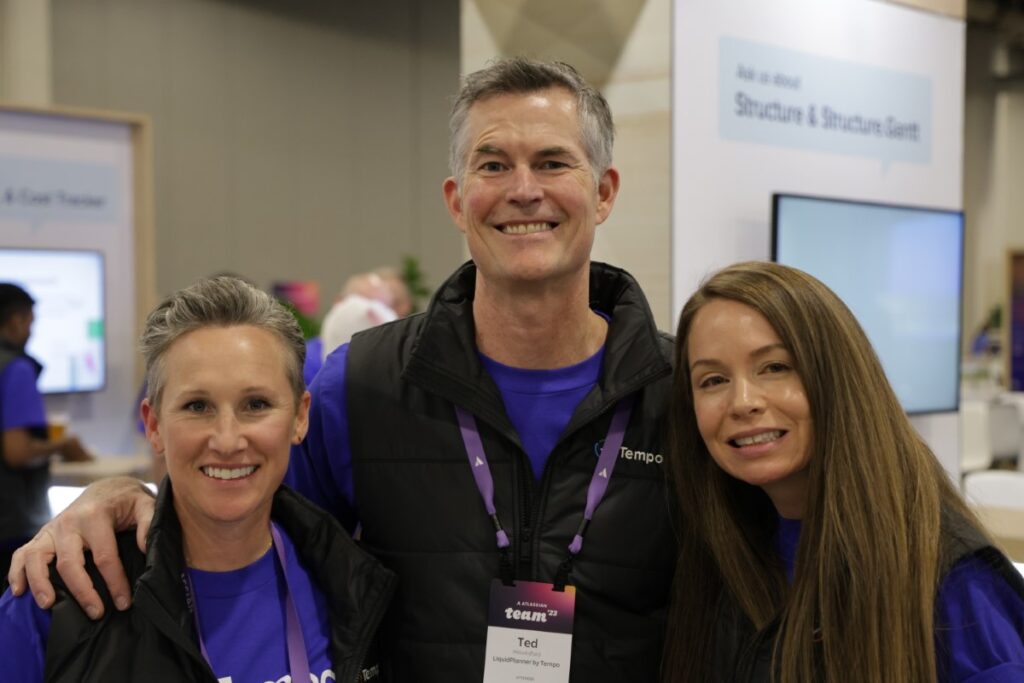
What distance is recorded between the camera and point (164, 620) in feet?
4.83

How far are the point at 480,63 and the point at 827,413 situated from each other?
2711 mm

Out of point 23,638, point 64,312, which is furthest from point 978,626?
point 64,312

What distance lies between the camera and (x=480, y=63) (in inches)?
155

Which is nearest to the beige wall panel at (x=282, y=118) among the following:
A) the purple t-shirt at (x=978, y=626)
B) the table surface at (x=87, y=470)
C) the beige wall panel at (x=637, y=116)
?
the table surface at (x=87, y=470)

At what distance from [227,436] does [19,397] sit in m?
2.92

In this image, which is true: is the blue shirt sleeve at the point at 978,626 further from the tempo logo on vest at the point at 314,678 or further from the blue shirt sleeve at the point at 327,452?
the blue shirt sleeve at the point at 327,452

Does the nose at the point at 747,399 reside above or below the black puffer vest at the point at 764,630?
above

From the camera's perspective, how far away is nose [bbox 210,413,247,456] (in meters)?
1.54

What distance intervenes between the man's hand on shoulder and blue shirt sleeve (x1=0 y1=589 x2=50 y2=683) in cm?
2

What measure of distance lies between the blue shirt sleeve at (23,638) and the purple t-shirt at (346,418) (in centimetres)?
61

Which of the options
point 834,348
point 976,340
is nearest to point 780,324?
point 834,348

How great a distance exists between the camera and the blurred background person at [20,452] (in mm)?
3887

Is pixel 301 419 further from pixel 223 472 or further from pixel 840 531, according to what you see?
pixel 840 531

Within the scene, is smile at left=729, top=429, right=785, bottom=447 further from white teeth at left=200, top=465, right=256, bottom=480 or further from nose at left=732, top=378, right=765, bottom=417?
white teeth at left=200, top=465, right=256, bottom=480
